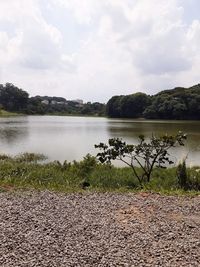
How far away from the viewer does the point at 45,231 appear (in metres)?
7.40

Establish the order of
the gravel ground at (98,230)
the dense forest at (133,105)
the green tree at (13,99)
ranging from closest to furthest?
1. the gravel ground at (98,230)
2. the dense forest at (133,105)
3. the green tree at (13,99)

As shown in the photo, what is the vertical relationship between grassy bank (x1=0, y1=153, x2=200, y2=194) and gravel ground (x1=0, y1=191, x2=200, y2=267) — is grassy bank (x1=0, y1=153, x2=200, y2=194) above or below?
below

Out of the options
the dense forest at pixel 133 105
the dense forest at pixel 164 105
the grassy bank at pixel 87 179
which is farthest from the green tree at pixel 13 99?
the grassy bank at pixel 87 179

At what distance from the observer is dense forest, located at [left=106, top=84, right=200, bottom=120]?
353ft

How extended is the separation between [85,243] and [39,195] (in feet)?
12.3

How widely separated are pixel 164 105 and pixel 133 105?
69.7 ft

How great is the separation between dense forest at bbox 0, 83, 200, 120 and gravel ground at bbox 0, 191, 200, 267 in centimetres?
9925

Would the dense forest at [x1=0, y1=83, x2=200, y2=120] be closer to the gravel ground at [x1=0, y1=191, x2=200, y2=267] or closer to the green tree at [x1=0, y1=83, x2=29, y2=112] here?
the green tree at [x1=0, y1=83, x2=29, y2=112]

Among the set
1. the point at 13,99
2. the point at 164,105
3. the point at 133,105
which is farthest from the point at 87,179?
the point at 13,99

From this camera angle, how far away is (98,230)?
748 centimetres

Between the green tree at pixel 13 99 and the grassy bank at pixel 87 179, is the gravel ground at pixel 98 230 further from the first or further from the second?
the green tree at pixel 13 99

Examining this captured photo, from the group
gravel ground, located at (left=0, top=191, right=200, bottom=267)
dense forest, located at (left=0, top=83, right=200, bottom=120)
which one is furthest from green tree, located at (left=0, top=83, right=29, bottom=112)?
gravel ground, located at (left=0, top=191, right=200, bottom=267)

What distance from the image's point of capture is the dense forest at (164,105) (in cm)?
10756

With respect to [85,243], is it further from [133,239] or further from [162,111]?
[162,111]
